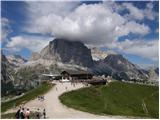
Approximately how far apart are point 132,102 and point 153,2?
145 feet

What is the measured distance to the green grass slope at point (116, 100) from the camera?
71500mm

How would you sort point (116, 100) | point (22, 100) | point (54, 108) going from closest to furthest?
point (54, 108), point (22, 100), point (116, 100)

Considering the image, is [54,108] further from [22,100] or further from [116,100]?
[116,100]

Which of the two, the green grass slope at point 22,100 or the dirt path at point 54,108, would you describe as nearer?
the dirt path at point 54,108

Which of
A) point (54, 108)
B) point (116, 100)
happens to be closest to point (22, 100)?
point (54, 108)

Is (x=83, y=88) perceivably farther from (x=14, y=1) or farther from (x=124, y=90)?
(x=14, y=1)

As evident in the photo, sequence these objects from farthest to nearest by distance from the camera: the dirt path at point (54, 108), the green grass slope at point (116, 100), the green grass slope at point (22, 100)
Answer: the green grass slope at point (22, 100)
the green grass slope at point (116, 100)
the dirt path at point (54, 108)

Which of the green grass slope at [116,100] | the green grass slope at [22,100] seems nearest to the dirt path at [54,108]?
the green grass slope at [116,100]

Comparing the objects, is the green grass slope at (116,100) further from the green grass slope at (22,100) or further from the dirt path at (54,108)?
the green grass slope at (22,100)

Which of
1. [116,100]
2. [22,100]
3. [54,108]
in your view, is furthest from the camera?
[116,100]

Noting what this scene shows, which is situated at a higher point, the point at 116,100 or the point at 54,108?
the point at 116,100

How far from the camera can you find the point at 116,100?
88.8 m

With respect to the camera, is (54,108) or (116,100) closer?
(54,108)

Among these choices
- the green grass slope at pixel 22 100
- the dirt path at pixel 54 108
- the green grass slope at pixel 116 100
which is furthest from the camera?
the green grass slope at pixel 22 100
